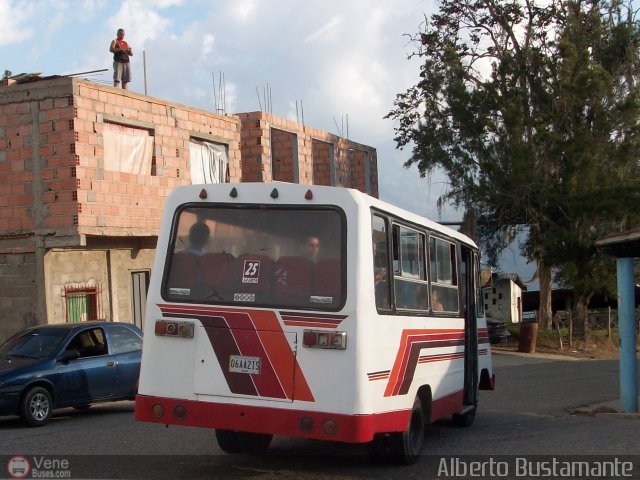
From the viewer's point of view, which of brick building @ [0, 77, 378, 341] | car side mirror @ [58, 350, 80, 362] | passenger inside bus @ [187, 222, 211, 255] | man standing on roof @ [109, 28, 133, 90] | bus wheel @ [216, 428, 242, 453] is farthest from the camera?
man standing on roof @ [109, 28, 133, 90]

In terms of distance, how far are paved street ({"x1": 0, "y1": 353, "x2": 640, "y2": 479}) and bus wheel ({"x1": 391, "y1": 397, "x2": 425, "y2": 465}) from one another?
12cm

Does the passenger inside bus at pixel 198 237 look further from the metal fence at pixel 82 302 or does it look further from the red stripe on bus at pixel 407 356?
the metal fence at pixel 82 302

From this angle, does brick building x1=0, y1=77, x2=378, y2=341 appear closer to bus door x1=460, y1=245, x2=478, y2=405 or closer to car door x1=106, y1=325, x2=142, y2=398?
car door x1=106, y1=325, x2=142, y2=398

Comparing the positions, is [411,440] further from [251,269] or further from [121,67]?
[121,67]

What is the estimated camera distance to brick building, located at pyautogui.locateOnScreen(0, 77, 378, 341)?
20531mm

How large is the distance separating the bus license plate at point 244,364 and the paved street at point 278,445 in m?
1.21

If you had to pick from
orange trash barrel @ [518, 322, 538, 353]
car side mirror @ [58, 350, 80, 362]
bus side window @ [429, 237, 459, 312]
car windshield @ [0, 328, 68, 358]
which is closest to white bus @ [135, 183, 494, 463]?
bus side window @ [429, 237, 459, 312]

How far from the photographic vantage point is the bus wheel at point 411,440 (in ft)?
29.1

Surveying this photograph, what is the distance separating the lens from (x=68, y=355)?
13.3 meters

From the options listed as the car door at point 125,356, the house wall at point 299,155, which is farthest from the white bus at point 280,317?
the house wall at point 299,155

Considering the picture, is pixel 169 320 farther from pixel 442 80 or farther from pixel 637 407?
pixel 442 80

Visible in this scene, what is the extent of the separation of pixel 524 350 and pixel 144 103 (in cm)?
1667

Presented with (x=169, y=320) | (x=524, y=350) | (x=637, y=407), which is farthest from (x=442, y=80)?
(x=169, y=320)

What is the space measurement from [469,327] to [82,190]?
37.7ft
